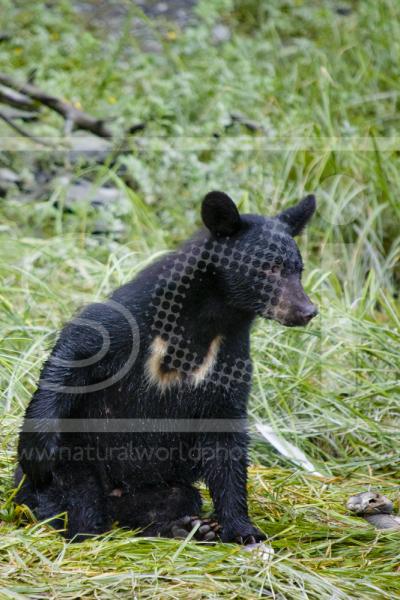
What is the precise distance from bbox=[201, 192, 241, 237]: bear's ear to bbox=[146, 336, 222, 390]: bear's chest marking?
0.45m

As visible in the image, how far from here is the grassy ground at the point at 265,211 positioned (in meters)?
3.38

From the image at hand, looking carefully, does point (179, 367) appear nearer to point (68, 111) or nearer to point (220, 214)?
point (220, 214)

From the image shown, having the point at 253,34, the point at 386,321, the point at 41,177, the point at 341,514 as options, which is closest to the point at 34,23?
the point at 253,34

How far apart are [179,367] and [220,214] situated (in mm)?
648

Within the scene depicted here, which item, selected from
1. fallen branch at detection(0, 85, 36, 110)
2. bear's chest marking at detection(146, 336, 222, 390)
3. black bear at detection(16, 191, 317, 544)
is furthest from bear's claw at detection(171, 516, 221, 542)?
fallen branch at detection(0, 85, 36, 110)

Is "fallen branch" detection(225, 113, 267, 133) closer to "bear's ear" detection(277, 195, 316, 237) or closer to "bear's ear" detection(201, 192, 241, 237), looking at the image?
"bear's ear" detection(277, 195, 316, 237)

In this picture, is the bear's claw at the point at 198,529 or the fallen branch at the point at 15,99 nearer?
the bear's claw at the point at 198,529

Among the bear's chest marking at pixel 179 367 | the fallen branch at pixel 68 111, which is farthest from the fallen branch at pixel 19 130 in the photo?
the bear's chest marking at pixel 179 367

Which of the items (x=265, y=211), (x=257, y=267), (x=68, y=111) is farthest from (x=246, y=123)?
(x=257, y=267)

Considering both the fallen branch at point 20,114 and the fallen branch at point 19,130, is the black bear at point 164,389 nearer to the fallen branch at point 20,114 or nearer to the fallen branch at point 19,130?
the fallen branch at point 19,130

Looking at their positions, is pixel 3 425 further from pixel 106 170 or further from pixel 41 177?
pixel 41 177

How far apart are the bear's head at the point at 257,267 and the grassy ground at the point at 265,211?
2.97ft

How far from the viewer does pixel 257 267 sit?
3.82 metres

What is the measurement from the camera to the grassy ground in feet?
11.1
